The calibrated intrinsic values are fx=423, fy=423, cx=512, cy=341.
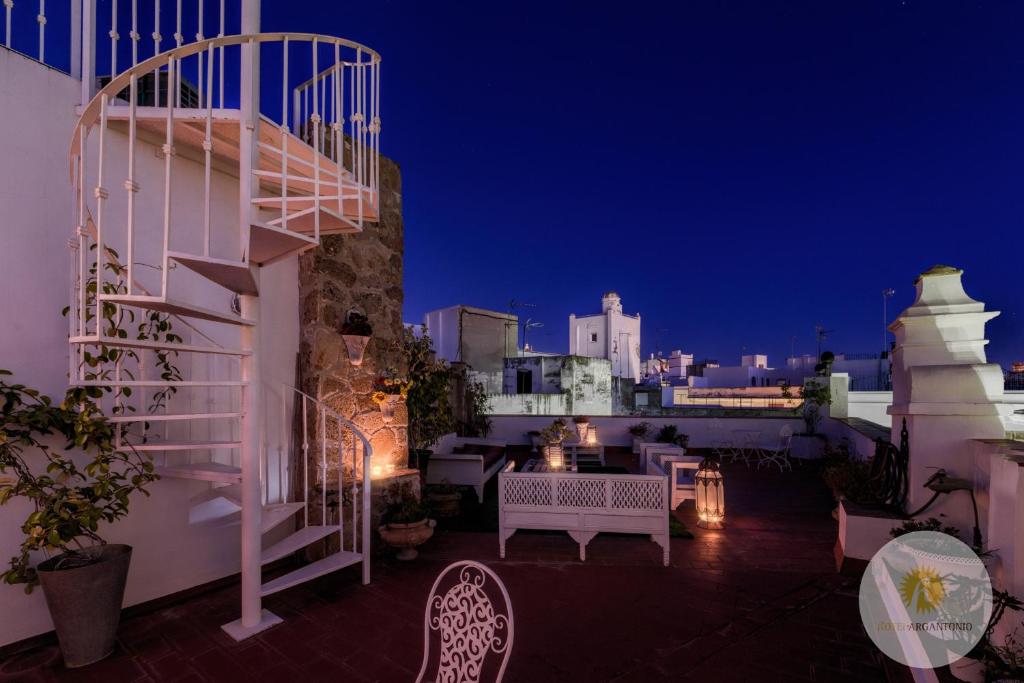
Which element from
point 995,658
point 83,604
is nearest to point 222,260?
point 83,604

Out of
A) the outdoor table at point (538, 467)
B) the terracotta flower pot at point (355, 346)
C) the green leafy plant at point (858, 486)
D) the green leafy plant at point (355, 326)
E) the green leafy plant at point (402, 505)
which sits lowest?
Result: the outdoor table at point (538, 467)

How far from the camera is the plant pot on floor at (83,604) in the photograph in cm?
225

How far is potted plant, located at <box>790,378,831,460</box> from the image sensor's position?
8320mm

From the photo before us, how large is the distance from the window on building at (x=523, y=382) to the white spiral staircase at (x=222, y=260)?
12.9m

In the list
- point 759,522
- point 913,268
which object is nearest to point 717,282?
point 913,268

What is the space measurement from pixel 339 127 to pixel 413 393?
120 inches

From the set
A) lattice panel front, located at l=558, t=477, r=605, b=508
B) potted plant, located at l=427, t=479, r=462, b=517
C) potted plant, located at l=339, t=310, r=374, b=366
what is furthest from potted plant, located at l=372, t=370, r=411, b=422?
lattice panel front, located at l=558, t=477, r=605, b=508

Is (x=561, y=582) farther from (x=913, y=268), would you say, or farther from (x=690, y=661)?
(x=913, y=268)

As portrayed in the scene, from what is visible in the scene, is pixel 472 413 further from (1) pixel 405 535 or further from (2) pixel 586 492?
(2) pixel 586 492

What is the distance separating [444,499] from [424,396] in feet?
4.02

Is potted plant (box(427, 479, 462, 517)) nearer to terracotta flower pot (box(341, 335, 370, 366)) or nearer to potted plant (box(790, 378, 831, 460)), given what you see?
terracotta flower pot (box(341, 335, 370, 366))

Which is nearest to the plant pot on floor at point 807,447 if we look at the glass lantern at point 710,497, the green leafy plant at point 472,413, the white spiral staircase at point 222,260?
the glass lantern at point 710,497

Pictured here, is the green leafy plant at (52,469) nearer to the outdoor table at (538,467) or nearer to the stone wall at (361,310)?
the stone wall at (361,310)

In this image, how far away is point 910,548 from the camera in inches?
86.7
